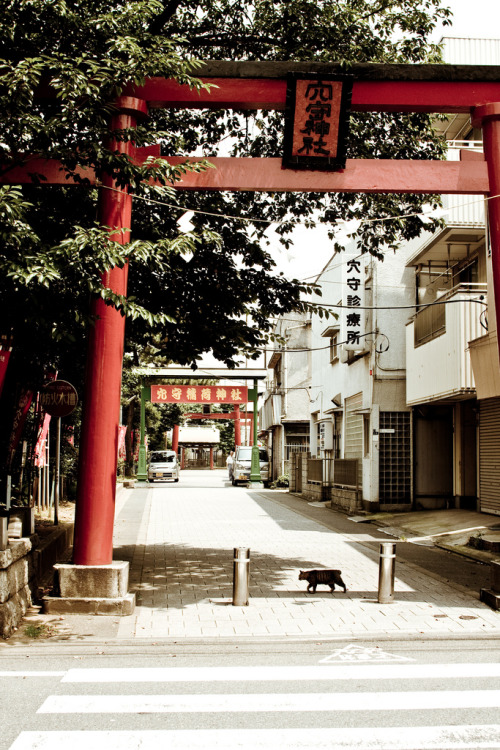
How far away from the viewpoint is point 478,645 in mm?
7262

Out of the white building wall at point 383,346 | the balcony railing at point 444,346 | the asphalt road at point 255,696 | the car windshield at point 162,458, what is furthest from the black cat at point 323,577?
the car windshield at point 162,458

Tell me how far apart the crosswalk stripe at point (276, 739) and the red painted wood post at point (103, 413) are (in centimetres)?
384

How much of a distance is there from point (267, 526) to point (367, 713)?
13.2 meters

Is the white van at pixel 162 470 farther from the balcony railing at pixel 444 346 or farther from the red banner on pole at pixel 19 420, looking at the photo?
the red banner on pole at pixel 19 420

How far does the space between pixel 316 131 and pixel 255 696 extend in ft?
22.0

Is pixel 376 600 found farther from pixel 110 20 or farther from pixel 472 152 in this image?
pixel 110 20

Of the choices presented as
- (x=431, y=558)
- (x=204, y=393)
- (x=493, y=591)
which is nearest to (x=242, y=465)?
(x=204, y=393)

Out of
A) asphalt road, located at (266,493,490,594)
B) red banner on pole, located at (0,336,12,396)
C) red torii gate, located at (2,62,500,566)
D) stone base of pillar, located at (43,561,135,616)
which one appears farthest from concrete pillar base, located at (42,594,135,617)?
asphalt road, located at (266,493,490,594)

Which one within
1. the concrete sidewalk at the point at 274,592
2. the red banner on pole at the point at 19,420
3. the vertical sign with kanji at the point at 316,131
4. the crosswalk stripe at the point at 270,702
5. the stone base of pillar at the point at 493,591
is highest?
the vertical sign with kanji at the point at 316,131

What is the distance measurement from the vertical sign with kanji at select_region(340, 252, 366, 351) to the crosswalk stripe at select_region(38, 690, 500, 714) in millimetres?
16089

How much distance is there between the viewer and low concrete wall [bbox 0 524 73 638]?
7320 millimetres

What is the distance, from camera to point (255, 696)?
219 inches

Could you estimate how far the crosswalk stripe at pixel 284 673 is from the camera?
6.03 m

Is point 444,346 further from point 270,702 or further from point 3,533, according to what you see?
point 270,702
